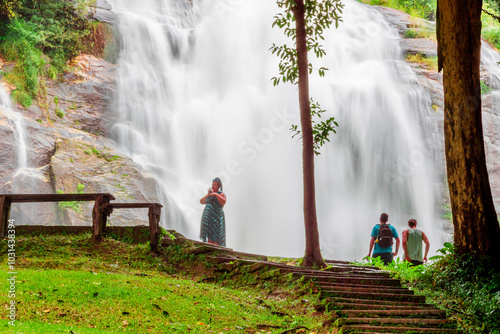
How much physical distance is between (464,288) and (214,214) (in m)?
6.05

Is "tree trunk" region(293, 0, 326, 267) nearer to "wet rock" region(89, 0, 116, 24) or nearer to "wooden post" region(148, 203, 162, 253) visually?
"wooden post" region(148, 203, 162, 253)

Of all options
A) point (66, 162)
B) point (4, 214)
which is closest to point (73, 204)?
point (66, 162)

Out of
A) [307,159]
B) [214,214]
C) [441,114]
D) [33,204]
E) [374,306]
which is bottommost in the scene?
[374,306]

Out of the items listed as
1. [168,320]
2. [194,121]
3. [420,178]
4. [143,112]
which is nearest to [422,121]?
[420,178]

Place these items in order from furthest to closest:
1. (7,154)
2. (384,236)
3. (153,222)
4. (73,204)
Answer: (7,154), (73,204), (384,236), (153,222)

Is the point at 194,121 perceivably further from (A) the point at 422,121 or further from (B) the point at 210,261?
(B) the point at 210,261

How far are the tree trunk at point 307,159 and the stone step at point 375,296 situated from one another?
203 centimetres

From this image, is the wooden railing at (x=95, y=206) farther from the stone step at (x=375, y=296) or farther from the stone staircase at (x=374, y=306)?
the stone step at (x=375, y=296)

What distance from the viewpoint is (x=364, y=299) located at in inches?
276

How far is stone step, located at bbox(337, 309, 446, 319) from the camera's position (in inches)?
244

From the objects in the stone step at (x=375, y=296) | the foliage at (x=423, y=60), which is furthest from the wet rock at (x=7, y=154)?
the foliage at (x=423, y=60)

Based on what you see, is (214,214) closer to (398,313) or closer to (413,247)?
(413,247)

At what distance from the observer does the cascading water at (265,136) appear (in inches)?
777

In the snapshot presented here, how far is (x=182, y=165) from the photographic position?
67.6 feet
